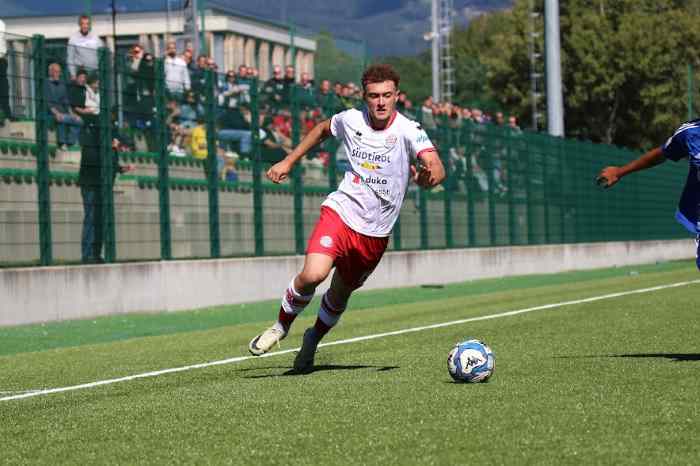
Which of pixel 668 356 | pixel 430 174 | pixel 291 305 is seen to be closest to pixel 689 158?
pixel 668 356

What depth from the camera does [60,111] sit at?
55.0 feet

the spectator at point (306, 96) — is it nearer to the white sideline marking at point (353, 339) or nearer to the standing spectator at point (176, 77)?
the standing spectator at point (176, 77)

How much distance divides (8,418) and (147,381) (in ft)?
6.24

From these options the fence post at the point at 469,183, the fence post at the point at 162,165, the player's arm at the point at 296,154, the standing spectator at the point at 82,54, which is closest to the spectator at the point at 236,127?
the fence post at the point at 162,165

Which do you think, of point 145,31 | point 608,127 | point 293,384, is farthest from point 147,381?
point 608,127

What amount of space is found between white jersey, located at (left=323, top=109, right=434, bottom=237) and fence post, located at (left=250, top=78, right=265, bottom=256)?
11326 millimetres

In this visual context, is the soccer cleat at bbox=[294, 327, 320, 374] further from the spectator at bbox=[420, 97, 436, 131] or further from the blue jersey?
the spectator at bbox=[420, 97, 436, 131]

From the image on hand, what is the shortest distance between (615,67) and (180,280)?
42.2m

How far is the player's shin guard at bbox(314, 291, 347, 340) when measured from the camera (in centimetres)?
973

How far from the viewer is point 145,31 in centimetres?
2736

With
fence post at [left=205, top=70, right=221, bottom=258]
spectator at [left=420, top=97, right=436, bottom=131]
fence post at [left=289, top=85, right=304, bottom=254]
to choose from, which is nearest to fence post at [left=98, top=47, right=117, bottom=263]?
fence post at [left=205, top=70, right=221, bottom=258]

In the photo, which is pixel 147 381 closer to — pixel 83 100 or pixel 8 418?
pixel 8 418

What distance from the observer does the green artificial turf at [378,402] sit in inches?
233

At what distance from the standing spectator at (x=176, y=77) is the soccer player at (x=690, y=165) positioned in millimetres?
10242
